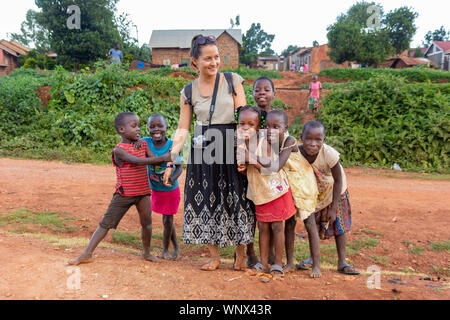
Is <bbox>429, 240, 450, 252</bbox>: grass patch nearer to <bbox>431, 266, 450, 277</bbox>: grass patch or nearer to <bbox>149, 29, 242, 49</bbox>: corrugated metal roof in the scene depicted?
<bbox>431, 266, 450, 277</bbox>: grass patch

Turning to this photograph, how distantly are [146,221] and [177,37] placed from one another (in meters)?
27.9

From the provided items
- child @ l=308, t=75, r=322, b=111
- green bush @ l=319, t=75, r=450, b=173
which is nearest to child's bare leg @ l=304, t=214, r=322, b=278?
green bush @ l=319, t=75, r=450, b=173

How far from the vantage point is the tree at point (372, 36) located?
81.1ft

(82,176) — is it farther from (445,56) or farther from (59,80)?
(445,56)

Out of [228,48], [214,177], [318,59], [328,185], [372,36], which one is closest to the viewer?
[214,177]

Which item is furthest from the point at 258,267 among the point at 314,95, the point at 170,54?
the point at 170,54

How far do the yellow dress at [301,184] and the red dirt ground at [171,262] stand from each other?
1.89 feet

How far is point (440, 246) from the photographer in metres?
4.30

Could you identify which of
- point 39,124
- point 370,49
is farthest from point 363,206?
point 370,49

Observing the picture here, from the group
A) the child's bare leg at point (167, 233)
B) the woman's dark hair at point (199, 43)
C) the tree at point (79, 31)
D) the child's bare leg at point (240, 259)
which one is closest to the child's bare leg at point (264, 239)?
the child's bare leg at point (240, 259)

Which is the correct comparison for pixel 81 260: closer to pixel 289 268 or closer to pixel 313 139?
pixel 289 268

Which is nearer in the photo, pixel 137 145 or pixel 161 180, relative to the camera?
pixel 137 145

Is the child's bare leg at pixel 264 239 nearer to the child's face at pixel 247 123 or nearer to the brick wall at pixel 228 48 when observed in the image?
the child's face at pixel 247 123

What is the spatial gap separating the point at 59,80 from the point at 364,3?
27.7m
